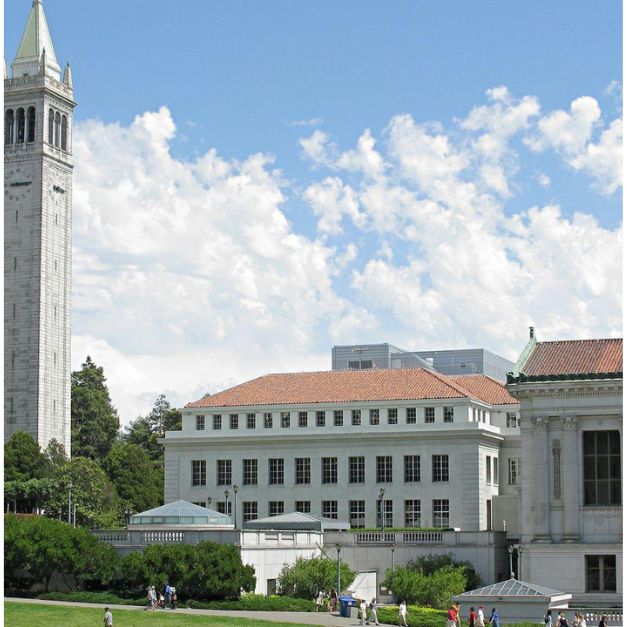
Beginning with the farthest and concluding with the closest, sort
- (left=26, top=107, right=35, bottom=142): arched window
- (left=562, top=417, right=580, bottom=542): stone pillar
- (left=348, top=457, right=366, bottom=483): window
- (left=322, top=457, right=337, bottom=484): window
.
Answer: (left=26, top=107, right=35, bottom=142): arched window → (left=322, top=457, right=337, bottom=484): window → (left=348, top=457, right=366, bottom=483): window → (left=562, top=417, right=580, bottom=542): stone pillar

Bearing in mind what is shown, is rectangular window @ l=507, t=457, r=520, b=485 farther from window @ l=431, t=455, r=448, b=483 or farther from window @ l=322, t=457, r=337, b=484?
window @ l=322, t=457, r=337, b=484

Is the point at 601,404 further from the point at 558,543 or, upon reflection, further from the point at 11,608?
the point at 11,608

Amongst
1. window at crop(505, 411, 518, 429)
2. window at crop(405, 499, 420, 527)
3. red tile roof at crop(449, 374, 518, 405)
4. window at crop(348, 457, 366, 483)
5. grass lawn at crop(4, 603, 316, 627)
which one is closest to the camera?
grass lawn at crop(4, 603, 316, 627)

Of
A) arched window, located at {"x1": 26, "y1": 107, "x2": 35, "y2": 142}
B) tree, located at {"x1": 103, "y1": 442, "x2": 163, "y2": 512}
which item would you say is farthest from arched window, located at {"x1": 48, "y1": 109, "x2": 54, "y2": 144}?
tree, located at {"x1": 103, "y1": 442, "x2": 163, "y2": 512}

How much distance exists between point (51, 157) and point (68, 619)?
8919 cm

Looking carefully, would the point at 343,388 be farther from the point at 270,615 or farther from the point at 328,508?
the point at 270,615

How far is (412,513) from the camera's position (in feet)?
277

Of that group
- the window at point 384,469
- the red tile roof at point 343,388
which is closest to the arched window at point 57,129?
the red tile roof at point 343,388

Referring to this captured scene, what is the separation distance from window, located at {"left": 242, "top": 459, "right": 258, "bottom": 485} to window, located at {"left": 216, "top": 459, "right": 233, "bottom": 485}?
109 cm

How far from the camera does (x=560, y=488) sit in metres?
62.4

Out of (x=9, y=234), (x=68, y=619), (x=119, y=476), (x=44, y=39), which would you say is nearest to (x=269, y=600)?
(x=68, y=619)

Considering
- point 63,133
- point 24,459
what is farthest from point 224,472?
point 63,133

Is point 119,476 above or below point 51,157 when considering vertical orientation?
below

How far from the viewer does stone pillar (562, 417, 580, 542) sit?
61781 mm
